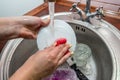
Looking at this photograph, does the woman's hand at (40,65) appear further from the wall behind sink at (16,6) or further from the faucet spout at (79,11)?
the wall behind sink at (16,6)

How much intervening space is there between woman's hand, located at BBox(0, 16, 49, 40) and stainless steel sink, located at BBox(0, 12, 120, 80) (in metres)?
0.10

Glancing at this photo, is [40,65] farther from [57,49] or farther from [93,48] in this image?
[93,48]

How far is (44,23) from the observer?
0.76m

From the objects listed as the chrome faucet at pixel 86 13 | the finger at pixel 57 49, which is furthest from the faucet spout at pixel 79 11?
the finger at pixel 57 49

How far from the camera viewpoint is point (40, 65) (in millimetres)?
567

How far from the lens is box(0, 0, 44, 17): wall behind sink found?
1.00m

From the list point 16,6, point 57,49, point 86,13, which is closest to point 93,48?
point 86,13

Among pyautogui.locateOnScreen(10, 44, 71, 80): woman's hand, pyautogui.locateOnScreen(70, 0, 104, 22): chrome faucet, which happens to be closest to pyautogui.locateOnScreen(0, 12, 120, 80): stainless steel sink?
pyautogui.locateOnScreen(70, 0, 104, 22): chrome faucet

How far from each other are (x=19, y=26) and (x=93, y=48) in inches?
15.7

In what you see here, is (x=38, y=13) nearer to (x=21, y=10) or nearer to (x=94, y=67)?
(x=21, y=10)

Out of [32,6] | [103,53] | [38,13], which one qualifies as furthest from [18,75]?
[32,6]

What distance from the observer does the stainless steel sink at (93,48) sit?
2.49 feet

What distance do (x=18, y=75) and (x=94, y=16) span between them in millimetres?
485

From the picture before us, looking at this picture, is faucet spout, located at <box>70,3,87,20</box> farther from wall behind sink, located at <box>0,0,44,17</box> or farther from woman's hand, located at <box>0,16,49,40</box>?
wall behind sink, located at <box>0,0,44,17</box>
